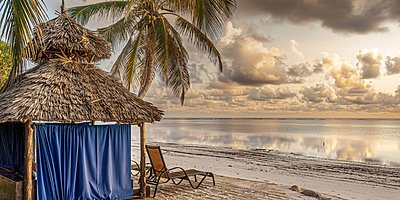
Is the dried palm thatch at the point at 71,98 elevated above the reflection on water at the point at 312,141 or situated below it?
above

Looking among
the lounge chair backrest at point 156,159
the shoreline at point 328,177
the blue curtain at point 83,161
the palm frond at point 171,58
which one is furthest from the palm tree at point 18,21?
the shoreline at point 328,177

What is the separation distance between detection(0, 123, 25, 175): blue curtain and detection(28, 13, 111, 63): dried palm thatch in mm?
1307

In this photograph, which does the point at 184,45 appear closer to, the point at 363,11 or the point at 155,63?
the point at 155,63

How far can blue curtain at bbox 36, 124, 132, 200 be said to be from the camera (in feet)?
19.4

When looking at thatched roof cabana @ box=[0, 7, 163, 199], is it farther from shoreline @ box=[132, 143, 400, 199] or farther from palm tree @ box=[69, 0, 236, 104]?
shoreline @ box=[132, 143, 400, 199]

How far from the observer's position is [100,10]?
1098 centimetres

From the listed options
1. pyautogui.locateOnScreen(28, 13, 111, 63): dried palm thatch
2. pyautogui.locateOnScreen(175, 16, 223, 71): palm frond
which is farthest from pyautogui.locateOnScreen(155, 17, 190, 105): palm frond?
pyautogui.locateOnScreen(28, 13, 111, 63): dried palm thatch

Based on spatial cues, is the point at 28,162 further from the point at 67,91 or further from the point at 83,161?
the point at 67,91

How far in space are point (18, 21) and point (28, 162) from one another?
292 cm

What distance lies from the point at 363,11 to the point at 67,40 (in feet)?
49.7

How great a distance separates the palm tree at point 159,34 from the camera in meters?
9.89

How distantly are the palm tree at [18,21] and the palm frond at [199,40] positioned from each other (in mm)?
7217

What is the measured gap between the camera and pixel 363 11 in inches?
696

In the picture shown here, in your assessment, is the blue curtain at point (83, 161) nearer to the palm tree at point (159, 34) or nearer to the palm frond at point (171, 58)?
the palm frond at point (171, 58)
